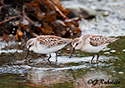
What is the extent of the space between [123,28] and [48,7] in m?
4.07

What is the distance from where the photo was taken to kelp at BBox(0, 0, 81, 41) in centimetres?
1212

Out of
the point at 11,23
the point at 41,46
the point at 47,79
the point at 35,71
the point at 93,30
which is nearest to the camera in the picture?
the point at 47,79

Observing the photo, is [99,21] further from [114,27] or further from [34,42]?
[34,42]

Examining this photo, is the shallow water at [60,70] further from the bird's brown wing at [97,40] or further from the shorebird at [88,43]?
the bird's brown wing at [97,40]

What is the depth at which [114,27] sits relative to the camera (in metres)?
14.7

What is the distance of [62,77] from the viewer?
23.0ft

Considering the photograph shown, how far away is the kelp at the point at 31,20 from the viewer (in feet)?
39.8

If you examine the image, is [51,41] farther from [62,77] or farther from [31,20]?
[31,20]

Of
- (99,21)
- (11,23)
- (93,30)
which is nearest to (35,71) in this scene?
(11,23)

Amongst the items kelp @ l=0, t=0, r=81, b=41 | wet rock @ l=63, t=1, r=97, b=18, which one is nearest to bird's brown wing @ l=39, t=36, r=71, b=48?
kelp @ l=0, t=0, r=81, b=41
